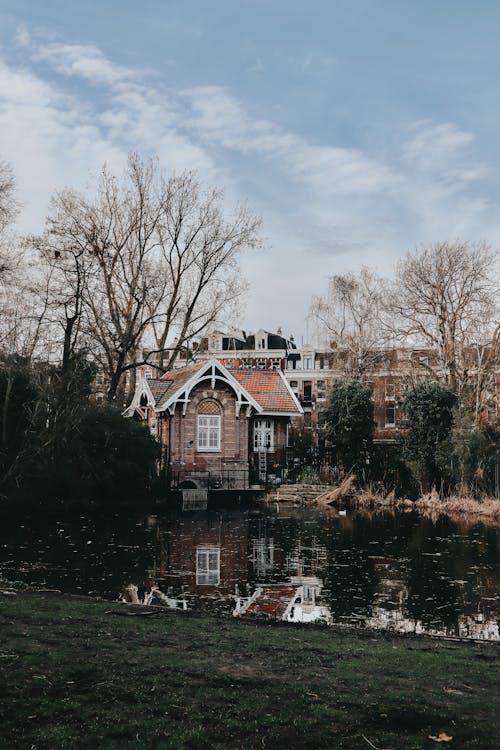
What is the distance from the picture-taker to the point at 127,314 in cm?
4075

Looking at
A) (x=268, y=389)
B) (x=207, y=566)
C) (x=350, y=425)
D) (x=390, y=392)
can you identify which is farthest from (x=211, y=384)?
(x=390, y=392)

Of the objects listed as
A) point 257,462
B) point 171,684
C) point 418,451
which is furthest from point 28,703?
point 257,462

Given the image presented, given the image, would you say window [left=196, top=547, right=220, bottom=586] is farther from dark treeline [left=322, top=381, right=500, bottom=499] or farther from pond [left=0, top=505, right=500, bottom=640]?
dark treeline [left=322, top=381, right=500, bottom=499]

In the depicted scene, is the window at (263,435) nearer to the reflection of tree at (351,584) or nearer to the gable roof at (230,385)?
the gable roof at (230,385)

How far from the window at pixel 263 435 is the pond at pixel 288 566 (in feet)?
48.7

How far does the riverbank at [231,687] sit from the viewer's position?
5.09m

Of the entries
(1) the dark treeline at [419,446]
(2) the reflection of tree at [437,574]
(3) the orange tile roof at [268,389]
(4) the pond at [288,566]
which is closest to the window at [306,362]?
(3) the orange tile roof at [268,389]

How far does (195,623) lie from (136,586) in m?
4.60

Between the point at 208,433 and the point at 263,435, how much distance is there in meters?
5.16

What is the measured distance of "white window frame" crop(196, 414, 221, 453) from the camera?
120 ft

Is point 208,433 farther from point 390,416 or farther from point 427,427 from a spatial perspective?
point 390,416

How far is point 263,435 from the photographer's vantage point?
41125 millimetres

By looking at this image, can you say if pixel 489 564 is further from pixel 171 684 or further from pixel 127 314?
pixel 127 314

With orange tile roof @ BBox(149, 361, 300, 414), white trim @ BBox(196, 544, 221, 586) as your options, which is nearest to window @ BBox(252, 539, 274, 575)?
white trim @ BBox(196, 544, 221, 586)
